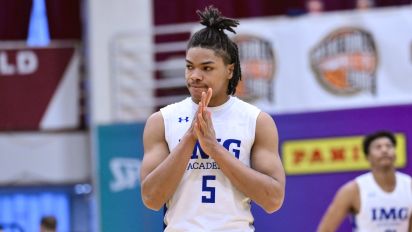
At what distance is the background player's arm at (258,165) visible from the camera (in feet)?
12.6

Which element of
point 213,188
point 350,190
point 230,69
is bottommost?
point 350,190

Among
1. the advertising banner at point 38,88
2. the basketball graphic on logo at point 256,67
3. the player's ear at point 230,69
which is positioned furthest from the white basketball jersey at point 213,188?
the advertising banner at point 38,88

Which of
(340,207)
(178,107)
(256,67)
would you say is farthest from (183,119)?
(256,67)

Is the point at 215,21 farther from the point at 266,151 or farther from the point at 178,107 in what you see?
the point at 266,151

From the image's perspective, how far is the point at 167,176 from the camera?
3.88 m

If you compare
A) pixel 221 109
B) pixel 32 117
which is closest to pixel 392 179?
pixel 221 109

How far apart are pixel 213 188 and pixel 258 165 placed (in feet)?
0.71

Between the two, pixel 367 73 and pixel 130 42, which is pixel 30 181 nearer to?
pixel 130 42

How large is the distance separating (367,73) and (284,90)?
92cm

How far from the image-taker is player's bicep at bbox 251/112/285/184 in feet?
13.2

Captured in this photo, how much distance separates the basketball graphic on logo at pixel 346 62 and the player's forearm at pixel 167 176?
6.76 meters

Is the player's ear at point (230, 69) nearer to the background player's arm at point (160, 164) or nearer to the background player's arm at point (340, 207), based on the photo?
the background player's arm at point (160, 164)

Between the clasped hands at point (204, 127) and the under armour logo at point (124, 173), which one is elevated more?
the clasped hands at point (204, 127)

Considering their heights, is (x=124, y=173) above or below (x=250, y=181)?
below
